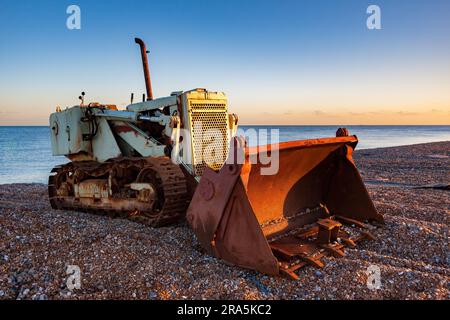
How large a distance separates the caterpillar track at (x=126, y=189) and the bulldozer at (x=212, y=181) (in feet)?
0.07

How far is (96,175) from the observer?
7.11 m

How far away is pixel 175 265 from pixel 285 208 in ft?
6.16

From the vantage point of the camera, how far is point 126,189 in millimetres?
6621

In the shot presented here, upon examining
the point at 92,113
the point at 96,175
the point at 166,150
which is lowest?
the point at 96,175

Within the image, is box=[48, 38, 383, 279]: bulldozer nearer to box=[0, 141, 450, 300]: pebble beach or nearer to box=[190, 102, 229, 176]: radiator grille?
box=[190, 102, 229, 176]: radiator grille

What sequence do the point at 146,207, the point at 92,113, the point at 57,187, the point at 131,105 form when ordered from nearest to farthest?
the point at 146,207
the point at 131,105
the point at 92,113
the point at 57,187

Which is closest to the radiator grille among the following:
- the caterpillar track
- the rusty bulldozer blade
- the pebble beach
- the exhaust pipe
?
the caterpillar track

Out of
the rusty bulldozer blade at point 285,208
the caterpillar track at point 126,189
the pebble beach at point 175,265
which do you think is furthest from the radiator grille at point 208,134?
the rusty bulldozer blade at point 285,208

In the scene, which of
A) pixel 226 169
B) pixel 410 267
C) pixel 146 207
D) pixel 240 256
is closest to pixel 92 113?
pixel 146 207

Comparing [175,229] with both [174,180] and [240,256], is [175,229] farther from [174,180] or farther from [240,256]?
[240,256]

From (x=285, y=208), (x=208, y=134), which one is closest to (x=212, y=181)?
(x=285, y=208)

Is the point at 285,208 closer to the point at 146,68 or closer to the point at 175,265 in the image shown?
the point at 175,265

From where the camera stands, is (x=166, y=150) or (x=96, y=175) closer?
(x=166, y=150)
